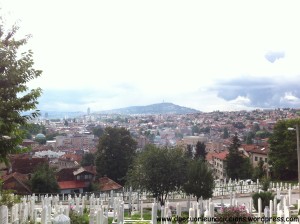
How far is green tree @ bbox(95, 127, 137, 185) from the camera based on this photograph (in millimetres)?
50750

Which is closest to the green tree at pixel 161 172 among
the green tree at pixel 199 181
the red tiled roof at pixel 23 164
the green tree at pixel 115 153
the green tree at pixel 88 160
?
the green tree at pixel 199 181

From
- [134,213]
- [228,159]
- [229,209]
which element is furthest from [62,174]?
[229,209]

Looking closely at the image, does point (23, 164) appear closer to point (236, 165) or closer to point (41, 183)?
point (41, 183)

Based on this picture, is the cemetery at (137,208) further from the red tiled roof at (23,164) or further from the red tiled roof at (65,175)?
the red tiled roof at (23,164)

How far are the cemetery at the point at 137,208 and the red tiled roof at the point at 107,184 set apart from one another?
12897mm

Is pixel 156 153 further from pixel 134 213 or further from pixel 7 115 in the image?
pixel 7 115

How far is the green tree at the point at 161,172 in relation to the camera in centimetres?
2875

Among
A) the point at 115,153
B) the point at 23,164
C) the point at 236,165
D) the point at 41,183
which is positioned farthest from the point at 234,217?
the point at 23,164

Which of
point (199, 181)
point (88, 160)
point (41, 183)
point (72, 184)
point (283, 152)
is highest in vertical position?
point (283, 152)

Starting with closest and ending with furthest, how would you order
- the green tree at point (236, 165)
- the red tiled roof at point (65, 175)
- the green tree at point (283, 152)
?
the green tree at point (283, 152) → the green tree at point (236, 165) → the red tiled roof at point (65, 175)

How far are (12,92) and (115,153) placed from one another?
136 feet

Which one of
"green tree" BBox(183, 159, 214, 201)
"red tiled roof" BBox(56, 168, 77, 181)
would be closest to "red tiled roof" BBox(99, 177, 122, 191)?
"red tiled roof" BBox(56, 168, 77, 181)

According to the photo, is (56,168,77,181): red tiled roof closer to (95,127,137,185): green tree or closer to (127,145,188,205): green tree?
(95,127,137,185): green tree

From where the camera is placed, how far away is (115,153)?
5088cm
